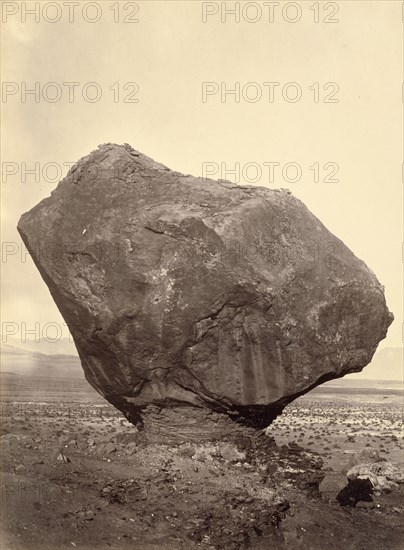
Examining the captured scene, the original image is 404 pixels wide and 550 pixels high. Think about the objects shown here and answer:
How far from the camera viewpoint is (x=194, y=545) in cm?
999

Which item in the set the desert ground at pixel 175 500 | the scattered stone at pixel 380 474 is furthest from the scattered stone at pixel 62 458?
the scattered stone at pixel 380 474

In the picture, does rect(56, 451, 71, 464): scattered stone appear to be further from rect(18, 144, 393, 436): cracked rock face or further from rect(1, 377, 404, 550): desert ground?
rect(18, 144, 393, 436): cracked rock face

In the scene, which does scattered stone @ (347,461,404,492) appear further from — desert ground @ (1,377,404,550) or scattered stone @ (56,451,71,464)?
scattered stone @ (56,451,71,464)

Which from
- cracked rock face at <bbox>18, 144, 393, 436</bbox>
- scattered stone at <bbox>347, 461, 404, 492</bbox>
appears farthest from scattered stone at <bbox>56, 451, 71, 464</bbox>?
scattered stone at <bbox>347, 461, 404, 492</bbox>

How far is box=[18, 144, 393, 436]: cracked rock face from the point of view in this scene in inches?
453

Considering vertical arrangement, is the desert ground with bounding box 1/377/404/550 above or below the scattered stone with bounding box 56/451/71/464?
below

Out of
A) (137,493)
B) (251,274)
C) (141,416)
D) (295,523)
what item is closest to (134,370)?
(141,416)

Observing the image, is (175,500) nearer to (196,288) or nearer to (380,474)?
(196,288)

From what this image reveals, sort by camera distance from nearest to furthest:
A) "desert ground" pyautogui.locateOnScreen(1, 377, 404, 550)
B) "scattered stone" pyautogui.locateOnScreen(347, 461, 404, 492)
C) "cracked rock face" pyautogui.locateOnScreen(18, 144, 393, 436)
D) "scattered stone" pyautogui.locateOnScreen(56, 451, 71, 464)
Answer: "desert ground" pyautogui.locateOnScreen(1, 377, 404, 550)
"cracked rock face" pyautogui.locateOnScreen(18, 144, 393, 436)
"scattered stone" pyautogui.locateOnScreen(56, 451, 71, 464)
"scattered stone" pyautogui.locateOnScreen(347, 461, 404, 492)

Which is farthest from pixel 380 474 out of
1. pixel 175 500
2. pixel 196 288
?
pixel 196 288

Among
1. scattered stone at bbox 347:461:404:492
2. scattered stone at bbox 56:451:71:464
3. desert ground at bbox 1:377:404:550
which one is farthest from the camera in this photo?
scattered stone at bbox 347:461:404:492

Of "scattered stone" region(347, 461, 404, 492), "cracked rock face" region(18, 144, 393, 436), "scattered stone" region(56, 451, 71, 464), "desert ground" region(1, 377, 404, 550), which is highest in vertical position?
Result: "cracked rock face" region(18, 144, 393, 436)

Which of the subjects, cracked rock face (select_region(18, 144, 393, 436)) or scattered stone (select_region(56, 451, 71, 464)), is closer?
cracked rock face (select_region(18, 144, 393, 436))

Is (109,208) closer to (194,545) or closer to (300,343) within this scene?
(300,343)
